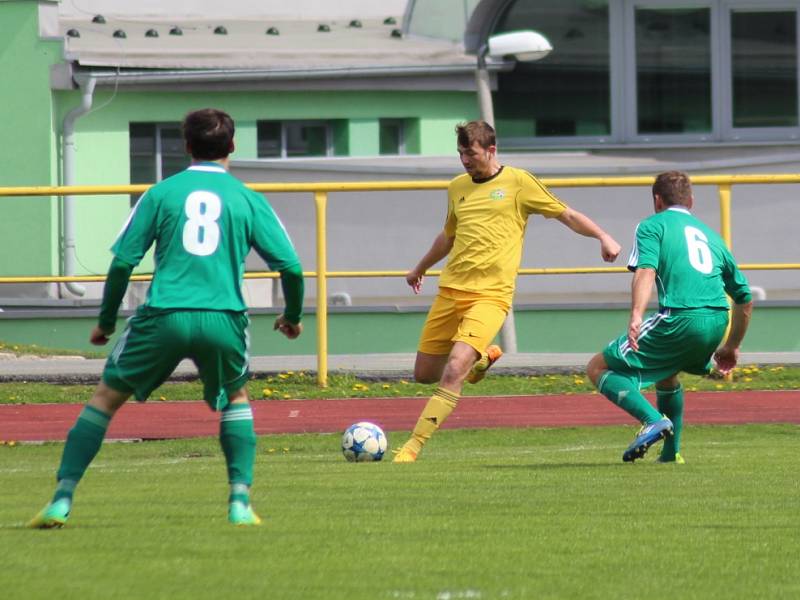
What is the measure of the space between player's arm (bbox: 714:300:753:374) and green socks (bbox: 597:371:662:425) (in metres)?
0.49

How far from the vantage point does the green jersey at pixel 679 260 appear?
9.65m

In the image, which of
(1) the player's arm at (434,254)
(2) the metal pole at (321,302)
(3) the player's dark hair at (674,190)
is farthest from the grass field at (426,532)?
(2) the metal pole at (321,302)

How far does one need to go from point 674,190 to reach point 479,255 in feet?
4.10

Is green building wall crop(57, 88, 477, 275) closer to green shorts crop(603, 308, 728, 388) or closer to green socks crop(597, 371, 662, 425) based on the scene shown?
green socks crop(597, 371, 662, 425)

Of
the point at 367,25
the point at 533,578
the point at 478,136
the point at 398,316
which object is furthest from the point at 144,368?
the point at 367,25

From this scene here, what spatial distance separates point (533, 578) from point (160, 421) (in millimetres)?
8165

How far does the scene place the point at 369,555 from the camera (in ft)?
20.4

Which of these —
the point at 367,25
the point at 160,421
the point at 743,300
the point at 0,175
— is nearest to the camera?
the point at 743,300

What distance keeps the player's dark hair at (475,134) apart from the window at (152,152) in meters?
15.0

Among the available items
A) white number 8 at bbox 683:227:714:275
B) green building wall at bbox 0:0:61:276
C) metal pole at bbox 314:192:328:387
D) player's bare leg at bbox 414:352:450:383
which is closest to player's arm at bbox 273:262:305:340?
white number 8 at bbox 683:227:714:275

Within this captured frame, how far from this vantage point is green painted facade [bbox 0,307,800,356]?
19.8 meters

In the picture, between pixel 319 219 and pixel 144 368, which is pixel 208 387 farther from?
pixel 319 219

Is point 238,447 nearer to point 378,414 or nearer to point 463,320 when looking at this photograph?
point 463,320

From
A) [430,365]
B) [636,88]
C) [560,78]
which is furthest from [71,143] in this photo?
[430,365]
